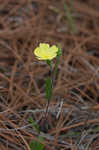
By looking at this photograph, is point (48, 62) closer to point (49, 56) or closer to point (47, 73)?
point (49, 56)

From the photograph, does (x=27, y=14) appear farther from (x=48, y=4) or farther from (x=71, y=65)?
(x=71, y=65)

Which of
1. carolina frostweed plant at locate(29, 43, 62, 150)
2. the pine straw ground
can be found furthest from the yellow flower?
the pine straw ground

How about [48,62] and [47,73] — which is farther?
[47,73]

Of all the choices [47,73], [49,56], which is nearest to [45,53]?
[49,56]

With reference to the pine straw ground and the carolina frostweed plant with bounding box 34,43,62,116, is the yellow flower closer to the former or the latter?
the carolina frostweed plant with bounding box 34,43,62,116

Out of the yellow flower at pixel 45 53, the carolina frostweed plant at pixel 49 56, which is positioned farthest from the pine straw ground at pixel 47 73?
the yellow flower at pixel 45 53

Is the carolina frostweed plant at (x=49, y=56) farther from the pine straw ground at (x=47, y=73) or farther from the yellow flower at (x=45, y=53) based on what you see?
the pine straw ground at (x=47, y=73)

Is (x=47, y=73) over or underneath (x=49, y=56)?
underneath

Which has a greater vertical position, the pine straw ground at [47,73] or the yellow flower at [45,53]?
the yellow flower at [45,53]
